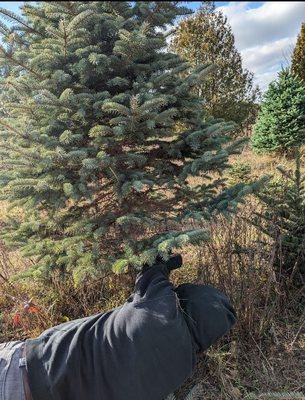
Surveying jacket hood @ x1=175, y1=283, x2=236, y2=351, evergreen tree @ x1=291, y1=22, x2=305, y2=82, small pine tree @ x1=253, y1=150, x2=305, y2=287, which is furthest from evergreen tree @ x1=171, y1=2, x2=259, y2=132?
jacket hood @ x1=175, y1=283, x2=236, y2=351

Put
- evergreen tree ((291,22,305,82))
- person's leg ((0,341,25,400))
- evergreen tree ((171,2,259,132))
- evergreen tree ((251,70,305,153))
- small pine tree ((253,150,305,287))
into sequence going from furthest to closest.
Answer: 1. evergreen tree ((171,2,259,132))
2. evergreen tree ((291,22,305,82))
3. evergreen tree ((251,70,305,153))
4. small pine tree ((253,150,305,287))
5. person's leg ((0,341,25,400))

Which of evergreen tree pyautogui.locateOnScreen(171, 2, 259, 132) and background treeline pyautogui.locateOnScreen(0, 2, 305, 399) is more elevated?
→ evergreen tree pyautogui.locateOnScreen(171, 2, 259, 132)

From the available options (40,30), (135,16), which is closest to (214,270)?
(135,16)

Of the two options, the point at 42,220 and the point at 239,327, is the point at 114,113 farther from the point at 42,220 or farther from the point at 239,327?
the point at 239,327

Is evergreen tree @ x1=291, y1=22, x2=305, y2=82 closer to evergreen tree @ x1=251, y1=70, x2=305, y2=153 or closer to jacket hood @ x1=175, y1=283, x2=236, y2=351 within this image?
evergreen tree @ x1=251, y1=70, x2=305, y2=153

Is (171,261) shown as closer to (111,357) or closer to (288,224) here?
(111,357)

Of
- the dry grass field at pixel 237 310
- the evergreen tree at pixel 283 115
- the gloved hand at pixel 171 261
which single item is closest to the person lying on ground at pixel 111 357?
the gloved hand at pixel 171 261

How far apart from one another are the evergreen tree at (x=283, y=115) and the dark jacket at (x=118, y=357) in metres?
6.15

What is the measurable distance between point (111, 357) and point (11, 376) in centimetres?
48

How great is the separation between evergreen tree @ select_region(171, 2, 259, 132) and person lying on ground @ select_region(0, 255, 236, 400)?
334 inches

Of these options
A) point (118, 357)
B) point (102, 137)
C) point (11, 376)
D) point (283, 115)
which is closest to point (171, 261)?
point (118, 357)

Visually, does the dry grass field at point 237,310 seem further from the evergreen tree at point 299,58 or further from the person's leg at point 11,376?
the evergreen tree at point 299,58

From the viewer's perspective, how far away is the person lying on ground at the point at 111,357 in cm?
180

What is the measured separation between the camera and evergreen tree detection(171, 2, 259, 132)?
10.0m
